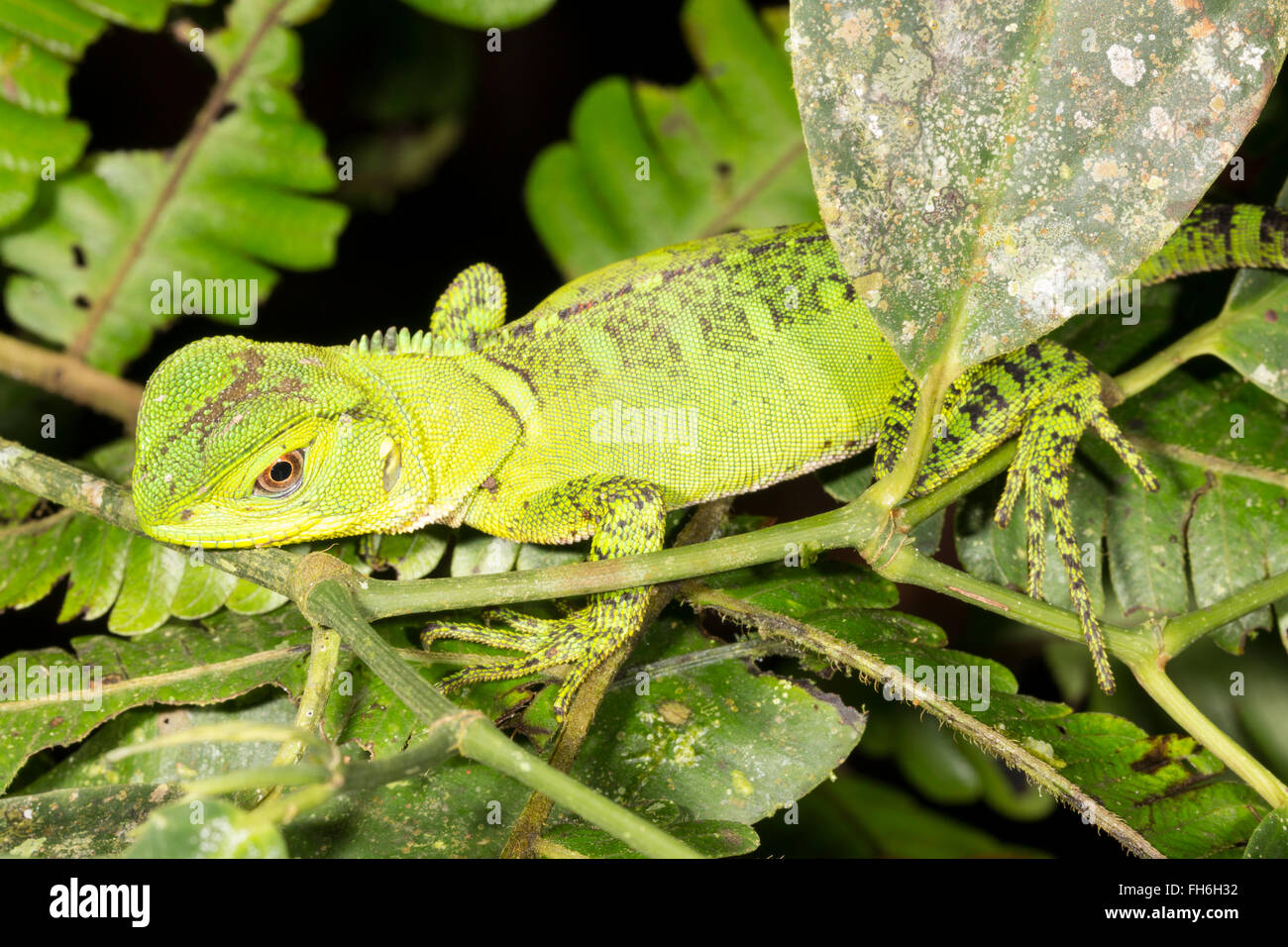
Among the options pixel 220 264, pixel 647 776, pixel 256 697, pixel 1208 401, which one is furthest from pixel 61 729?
pixel 1208 401

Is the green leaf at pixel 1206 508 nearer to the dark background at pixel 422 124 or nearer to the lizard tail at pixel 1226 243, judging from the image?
the lizard tail at pixel 1226 243

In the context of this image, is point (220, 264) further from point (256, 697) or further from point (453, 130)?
point (256, 697)

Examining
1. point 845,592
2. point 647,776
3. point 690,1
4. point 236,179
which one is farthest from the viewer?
point 690,1

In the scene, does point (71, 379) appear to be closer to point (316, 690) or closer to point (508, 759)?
point (316, 690)

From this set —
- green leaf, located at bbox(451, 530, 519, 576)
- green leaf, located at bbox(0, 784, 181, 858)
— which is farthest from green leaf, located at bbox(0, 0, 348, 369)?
green leaf, located at bbox(0, 784, 181, 858)

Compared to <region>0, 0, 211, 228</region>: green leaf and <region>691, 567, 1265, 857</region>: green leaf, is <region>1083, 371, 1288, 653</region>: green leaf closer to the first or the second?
<region>691, 567, 1265, 857</region>: green leaf

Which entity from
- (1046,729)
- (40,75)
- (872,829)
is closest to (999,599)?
(1046,729)

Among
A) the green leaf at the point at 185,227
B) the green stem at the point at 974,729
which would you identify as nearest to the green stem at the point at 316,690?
the green stem at the point at 974,729
